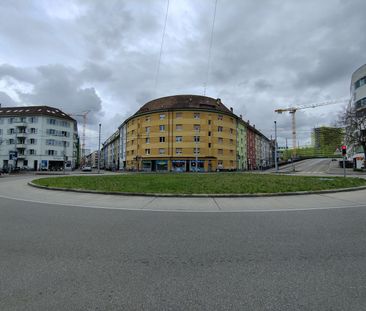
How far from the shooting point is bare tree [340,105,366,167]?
35728 millimetres

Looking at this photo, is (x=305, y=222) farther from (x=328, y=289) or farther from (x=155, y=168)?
(x=155, y=168)

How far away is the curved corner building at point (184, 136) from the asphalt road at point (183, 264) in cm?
4433

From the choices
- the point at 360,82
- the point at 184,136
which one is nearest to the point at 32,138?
the point at 184,136

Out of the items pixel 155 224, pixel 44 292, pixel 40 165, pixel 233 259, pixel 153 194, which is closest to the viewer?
pixel 44 292

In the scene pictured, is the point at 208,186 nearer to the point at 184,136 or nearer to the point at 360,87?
the point at 184,136

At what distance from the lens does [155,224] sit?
6.09 m

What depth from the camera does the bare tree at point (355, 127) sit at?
35.7 metres

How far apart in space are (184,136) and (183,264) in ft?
168

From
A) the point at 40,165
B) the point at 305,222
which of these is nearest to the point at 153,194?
Result: the point at 305,222

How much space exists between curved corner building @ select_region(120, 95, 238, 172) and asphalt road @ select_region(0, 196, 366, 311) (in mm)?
44331

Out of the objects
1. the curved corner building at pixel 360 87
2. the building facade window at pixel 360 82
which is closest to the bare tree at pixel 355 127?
the curved corner building at pixel 360 87

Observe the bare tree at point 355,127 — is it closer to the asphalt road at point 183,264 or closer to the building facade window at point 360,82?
the building facade window at point 360,82

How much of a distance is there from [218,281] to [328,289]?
4.40ft

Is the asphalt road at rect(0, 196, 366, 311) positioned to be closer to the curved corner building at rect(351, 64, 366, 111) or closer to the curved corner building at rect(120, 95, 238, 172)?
the curved corner building at rect(120, 95, 238, 172)
